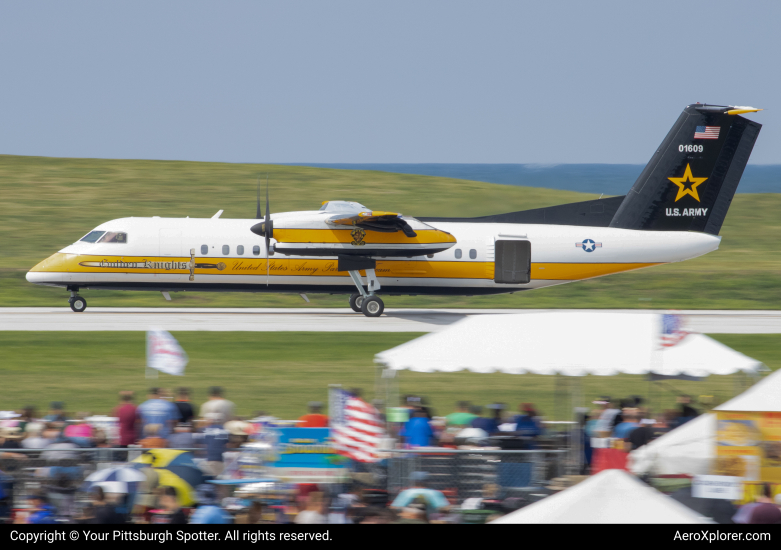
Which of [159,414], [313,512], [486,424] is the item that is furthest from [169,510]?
[486,424]

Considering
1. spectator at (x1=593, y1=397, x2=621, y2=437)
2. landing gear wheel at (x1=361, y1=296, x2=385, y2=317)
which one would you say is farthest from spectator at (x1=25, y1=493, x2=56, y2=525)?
landing gear wheel at (x1=361, y1=296, x2=385, y2=317)

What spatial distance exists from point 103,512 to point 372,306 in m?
20.2

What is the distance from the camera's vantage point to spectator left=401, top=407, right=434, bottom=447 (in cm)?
1056

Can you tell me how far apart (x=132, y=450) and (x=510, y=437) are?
182 inches

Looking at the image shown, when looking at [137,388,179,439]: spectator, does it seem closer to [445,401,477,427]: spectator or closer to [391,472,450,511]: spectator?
[391,472,450,511]: spectator

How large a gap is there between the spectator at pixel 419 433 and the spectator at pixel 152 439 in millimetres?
3011

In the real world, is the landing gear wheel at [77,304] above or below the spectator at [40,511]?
above

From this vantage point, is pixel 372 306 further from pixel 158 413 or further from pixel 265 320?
pixel 158 413

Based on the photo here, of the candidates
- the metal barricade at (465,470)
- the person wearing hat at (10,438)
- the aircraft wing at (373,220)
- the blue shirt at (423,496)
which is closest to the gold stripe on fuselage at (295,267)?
the aircraft wing at (373,220)

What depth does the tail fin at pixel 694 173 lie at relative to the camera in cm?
2789

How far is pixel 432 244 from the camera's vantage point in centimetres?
2716

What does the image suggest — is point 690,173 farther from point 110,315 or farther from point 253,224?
point 110,315

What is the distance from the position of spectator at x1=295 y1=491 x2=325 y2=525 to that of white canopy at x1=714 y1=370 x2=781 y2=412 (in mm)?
4326

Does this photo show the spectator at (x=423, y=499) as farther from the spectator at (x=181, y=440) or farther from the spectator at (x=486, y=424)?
the spectator at (x=181, y=440)
